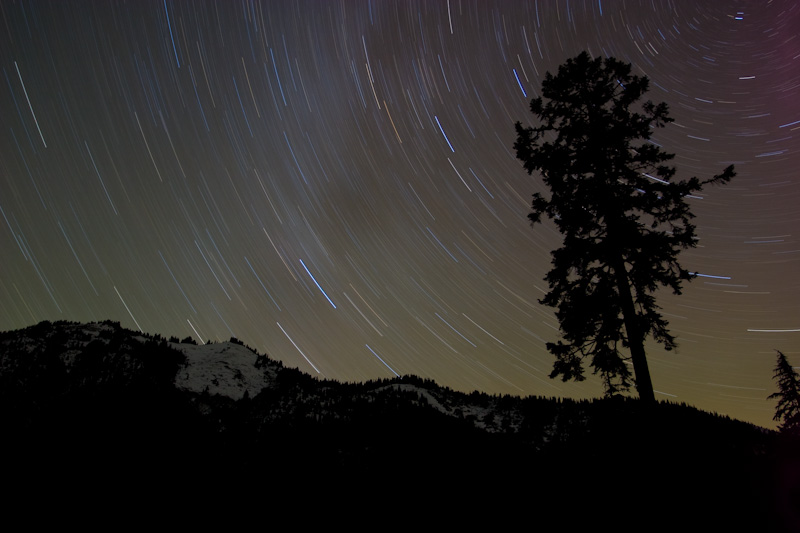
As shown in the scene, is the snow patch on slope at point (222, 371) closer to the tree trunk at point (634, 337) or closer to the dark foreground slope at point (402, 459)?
the dark foreground slope at point (402, 459)

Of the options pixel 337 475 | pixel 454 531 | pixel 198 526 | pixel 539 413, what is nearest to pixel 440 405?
pixel 539 413

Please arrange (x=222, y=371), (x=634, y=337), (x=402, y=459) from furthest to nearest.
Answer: (x=222, y=371) < (x=634, y=337) < (x=402, y=459)

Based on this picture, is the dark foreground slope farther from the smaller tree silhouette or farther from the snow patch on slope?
the smaller tree silhouette

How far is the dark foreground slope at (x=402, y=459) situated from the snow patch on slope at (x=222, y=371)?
1.30 meters

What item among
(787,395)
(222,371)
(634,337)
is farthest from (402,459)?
(787,395)

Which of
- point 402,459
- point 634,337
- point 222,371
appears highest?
point 634,337

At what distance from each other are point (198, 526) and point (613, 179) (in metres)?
11.3

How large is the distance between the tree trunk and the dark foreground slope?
1.73ft

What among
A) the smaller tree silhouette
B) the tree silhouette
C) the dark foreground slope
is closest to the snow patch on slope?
the dark foreground slope

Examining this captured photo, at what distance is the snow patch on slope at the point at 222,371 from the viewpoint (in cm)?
1269

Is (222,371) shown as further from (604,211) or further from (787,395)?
(787,395)

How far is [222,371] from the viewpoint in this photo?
14289 millimetres

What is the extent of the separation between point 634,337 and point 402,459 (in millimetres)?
6443

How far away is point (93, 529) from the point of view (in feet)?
12.6
